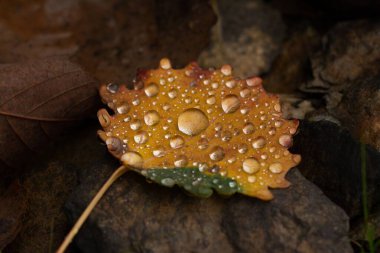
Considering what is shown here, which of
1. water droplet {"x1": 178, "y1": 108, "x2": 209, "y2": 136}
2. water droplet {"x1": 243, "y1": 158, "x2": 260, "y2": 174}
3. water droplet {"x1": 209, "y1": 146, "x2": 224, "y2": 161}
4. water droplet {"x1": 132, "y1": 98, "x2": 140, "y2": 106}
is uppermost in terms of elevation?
water droplet {"x1": 132, "y1": 98, "x2": 140, "y2": 106}

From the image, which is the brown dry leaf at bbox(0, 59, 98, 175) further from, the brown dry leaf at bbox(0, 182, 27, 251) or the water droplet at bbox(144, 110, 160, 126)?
the water droplet at bbox(144, 110, 160, 126)

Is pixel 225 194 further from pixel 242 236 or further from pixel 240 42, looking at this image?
pixel 240 42

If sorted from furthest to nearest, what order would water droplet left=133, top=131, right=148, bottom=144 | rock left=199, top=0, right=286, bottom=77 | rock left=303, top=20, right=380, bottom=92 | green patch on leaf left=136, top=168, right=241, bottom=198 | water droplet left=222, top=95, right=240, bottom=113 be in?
rock left=199, top=0, right=286, bottom=77 < rock left=303, top=20, right=380, bottom=92 < water droplet left=222, top=95, right=240, bottom=113 < water droplet left=133, top=131, right=148, bottom=144 < green patch on leaf left=136, top=168, right=241, bottom=198

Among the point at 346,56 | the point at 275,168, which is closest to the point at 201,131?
the point at 275,168

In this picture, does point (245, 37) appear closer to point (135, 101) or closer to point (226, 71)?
point (226, 71)

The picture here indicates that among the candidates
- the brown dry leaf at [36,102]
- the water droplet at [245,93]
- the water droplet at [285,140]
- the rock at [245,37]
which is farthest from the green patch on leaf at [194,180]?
the rock at [245,37]

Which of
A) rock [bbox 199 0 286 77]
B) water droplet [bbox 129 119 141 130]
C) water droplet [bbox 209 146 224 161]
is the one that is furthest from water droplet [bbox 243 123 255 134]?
rock [bbox 199 0 286 77]
